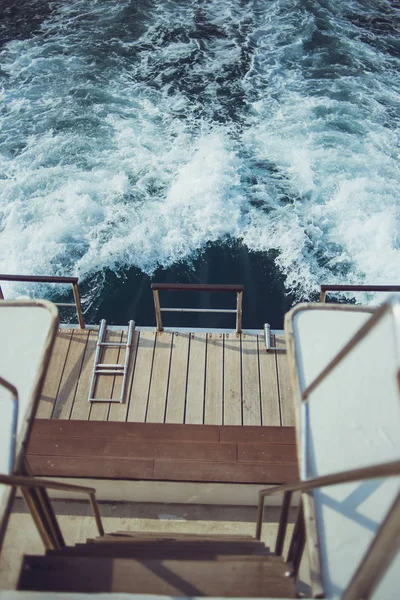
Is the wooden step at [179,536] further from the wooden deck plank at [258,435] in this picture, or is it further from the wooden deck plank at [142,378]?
the wooden deck plank at [142,378]

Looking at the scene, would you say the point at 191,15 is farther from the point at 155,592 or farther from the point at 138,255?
the point at 155,592

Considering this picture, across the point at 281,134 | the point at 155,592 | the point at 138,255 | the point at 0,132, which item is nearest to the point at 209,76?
the point at 281,134

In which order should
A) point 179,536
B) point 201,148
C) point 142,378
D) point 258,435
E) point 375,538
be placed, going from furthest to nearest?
point 201,148, point 142,378, point 258,435, point 179,536, point 375,538

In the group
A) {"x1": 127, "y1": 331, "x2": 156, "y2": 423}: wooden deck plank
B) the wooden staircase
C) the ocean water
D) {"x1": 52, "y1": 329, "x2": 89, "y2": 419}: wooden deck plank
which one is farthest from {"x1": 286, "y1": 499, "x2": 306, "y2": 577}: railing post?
the ocean water

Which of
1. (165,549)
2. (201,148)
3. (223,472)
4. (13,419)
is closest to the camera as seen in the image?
(13,419)

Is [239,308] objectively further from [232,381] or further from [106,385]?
[106,385]

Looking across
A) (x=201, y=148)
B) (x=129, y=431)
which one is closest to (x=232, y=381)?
(x=129, y=431)
